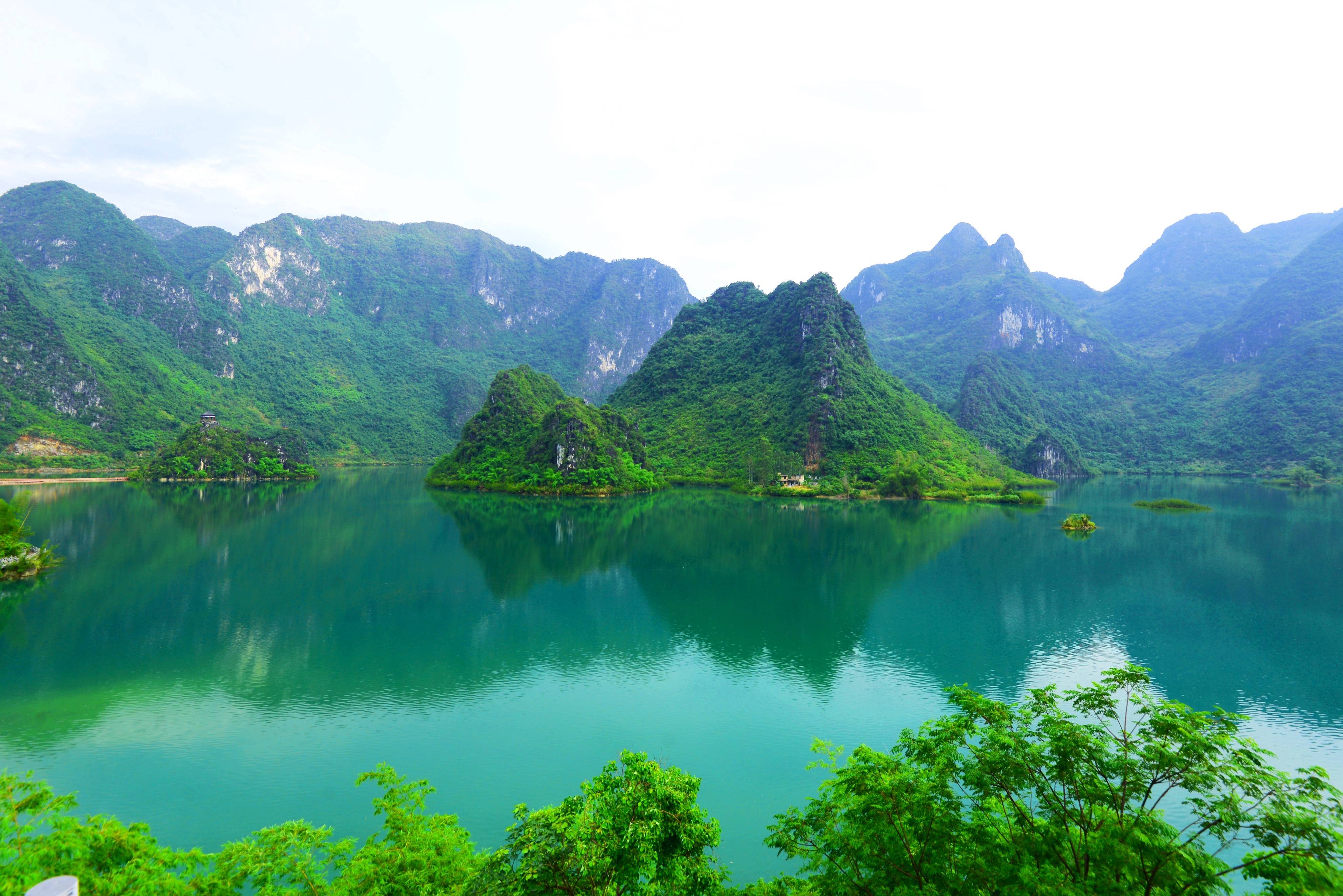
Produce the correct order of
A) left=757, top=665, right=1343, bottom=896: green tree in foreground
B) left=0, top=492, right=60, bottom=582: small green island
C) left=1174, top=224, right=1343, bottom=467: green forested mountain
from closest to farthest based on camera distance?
left=757, top=665, right=1343, bottom=896: green tree in foreground, left=0, top=492, right=60, bottom=582: small green island, left=1174, top=224, right=1343, bottom=467: green forested mountain

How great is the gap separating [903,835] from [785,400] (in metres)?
108

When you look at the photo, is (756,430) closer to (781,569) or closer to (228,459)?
(781,569)

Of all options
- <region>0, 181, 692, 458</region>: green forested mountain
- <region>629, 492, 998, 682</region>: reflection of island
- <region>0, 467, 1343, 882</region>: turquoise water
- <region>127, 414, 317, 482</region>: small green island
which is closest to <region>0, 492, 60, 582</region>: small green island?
<region>0, 467, 1343, 882</region>: turquoise water

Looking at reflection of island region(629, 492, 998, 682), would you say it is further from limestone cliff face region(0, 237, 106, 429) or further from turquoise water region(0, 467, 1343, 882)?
limestone cliff face region(0, 237, 106, 429)

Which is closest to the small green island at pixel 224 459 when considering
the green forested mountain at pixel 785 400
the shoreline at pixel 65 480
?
the shoreline at pixel 65 480

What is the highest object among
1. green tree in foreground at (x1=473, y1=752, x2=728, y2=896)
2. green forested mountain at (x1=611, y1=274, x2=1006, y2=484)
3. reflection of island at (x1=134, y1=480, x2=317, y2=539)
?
green forested mountain at (x1=611, y1=274, x2=1006, y2=484)

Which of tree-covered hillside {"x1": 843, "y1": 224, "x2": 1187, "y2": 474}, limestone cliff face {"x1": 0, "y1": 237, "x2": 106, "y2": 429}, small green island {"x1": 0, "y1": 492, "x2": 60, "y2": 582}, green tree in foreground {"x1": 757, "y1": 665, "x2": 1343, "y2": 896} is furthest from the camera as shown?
tree-covered hillside {"x1": 843, "y1": 224, "x2": 1187, "y2": 474}

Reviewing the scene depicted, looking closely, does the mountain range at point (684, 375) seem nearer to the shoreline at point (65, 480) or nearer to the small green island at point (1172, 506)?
the shoreline at point (65, 480)

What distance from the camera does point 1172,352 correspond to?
193 m

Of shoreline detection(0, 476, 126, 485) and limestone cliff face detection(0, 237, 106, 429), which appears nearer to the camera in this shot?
shoreline detection(0, 476, 126, 485)

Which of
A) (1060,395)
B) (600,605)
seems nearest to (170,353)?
(600,605)

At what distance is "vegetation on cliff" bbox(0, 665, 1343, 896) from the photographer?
599 centimetres

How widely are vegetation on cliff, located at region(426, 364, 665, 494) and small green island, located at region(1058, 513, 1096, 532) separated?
53.3 m

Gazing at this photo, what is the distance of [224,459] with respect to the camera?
3669 inches
